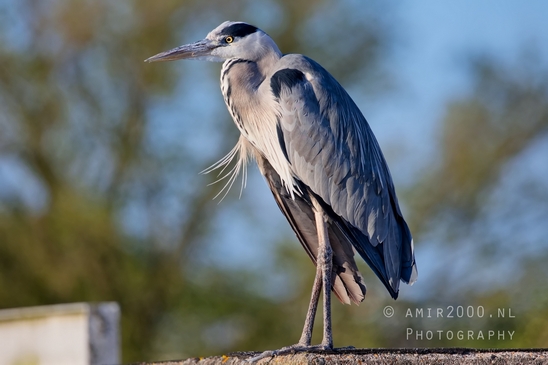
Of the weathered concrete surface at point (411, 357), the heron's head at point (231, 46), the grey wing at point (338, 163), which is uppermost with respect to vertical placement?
the heron's head at point (231, 46)

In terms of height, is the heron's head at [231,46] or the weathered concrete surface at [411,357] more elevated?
the heron's head at [231,46]

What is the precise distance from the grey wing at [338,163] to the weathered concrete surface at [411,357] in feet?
2.77

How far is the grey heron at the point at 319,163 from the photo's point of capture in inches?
148

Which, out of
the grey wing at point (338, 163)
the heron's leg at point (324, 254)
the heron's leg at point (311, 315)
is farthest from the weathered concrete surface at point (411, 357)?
the grey wing at point (338, 163)

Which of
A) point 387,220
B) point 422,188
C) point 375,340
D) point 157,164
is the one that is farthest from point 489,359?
point 157,164

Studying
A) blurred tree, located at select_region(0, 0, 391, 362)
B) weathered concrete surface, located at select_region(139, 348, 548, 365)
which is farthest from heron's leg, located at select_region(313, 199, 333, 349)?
blurred tree, located at select_region(0, 0, 391, 362)

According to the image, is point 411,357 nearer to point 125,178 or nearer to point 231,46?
point 231,46

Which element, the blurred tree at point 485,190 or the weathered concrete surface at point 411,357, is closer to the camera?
the weathered concrete surface at point 411,357

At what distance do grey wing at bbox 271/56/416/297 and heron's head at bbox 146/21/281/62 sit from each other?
0.22 m

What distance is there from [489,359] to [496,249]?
692cm

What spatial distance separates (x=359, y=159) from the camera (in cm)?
392

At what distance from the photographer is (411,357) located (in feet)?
9.04

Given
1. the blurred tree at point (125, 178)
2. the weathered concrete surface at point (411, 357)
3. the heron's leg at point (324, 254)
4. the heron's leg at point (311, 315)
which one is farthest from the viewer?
the blurred tree at point (125, 178)

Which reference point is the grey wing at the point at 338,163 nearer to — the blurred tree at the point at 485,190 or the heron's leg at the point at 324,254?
the heron's leg at the point at 324,254
